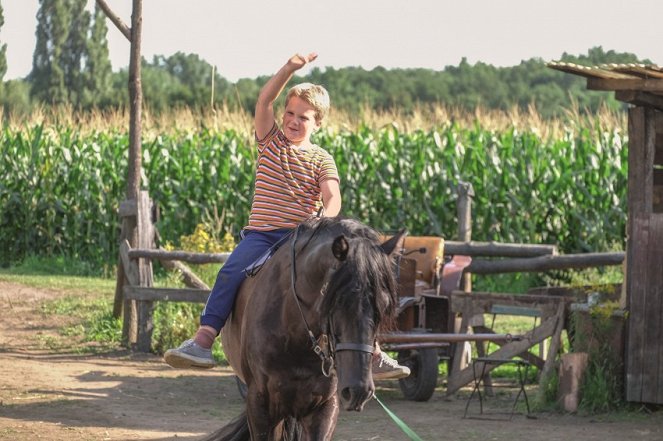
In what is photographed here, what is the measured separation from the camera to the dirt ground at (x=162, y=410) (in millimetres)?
9141

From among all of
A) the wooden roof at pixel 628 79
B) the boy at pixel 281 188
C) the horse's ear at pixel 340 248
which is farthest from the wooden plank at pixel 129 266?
the horse's ear at pixel 340 248

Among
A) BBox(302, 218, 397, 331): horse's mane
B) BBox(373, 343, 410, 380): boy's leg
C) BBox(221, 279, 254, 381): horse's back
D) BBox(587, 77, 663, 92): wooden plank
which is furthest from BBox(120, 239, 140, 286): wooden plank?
BBox(302, 218, 397, 331): horse's mane

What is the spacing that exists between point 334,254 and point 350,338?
1.18ft

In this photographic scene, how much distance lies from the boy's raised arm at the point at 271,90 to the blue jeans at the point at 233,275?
1.76 ft

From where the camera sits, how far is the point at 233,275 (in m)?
6.34

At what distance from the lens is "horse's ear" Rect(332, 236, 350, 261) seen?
16.2ft

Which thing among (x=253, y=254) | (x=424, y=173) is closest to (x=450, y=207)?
(x=424, y=173)

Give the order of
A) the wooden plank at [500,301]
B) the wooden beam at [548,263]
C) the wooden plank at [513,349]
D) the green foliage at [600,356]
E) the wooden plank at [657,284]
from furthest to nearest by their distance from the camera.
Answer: the wooden beam at [548,263]
the wooden plank at [500,301]
the wooden plank at [513,349]
the green foliage at [600,356]
the wooden plank at [657,284]

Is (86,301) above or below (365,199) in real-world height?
below

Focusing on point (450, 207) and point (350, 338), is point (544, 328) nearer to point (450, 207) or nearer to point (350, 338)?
point (350, 338)

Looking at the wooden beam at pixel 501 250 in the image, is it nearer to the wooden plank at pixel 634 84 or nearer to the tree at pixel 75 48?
the wooden plank at pixel 634 84

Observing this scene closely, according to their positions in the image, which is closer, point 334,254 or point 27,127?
point 334,254

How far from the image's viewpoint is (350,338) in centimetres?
484

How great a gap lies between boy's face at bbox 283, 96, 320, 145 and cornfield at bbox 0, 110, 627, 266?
11708 mm
